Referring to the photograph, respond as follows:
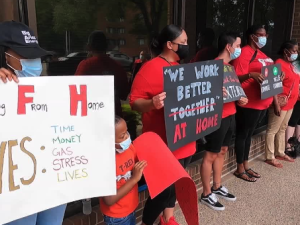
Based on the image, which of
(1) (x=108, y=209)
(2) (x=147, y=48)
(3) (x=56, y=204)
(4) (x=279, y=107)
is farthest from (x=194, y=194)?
(4) (x=279, y=107)

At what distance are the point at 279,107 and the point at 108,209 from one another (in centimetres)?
299

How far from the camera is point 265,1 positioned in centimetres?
499

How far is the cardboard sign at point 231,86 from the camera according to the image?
2828 millimetres

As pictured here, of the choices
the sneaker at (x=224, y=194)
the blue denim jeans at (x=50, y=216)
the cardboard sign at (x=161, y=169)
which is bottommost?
the sneaker at (x=224, y=194)

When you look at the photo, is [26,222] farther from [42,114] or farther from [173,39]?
[173,39]

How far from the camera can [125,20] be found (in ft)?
9.39

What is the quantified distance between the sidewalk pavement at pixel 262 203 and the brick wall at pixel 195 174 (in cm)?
24

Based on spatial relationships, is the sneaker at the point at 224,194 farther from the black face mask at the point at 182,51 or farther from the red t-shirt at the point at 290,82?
the black face mask at the point at 182,51

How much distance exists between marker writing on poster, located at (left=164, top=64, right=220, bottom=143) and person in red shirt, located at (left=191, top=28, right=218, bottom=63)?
1.38 metres

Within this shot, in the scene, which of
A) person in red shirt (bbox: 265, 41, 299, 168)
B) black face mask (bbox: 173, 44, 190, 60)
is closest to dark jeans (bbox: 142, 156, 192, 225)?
black face mask (bbox: 173, 44, 190, 60)

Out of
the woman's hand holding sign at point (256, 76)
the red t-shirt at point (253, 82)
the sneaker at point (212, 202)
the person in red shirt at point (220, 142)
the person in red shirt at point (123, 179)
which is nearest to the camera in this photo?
the person in red shirt at point (123, 179)

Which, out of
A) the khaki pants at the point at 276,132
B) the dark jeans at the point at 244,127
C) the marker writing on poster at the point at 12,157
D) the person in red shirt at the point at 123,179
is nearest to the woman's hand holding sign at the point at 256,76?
the dark jeans at the point at 244,127

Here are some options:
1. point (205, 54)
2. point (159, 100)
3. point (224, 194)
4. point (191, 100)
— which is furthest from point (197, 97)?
point (205, 54)

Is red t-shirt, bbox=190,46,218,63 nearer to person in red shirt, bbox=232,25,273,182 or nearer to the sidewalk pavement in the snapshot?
person in red shirt, bbox=232,25,273,182
